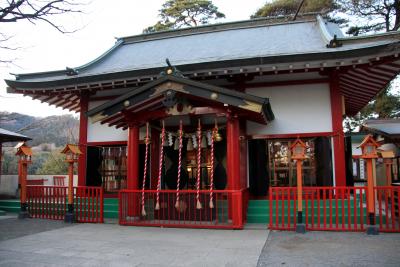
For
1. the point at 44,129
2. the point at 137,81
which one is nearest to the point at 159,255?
the point at 137,81

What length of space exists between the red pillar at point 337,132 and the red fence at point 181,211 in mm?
2580

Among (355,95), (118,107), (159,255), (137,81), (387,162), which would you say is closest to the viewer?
(159,255)

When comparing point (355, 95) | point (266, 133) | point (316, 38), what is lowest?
point (266, 133)

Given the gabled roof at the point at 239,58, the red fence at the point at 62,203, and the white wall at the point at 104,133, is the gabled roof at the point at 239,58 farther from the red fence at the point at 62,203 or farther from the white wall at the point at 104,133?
the red fence at the point at 62,203

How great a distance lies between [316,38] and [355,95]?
263 centimetres

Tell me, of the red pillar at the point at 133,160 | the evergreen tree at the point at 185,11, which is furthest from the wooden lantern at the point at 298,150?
the evergreen tree at the point at 185,11

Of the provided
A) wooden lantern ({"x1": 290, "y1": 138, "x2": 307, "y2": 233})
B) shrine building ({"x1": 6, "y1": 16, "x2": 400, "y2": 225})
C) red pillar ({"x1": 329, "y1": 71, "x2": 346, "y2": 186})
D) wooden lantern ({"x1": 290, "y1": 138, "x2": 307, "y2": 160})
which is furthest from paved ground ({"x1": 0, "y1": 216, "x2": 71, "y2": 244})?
red pillar ({"x1": 329, "y1": 71, "x2": 346, "y2": 186})

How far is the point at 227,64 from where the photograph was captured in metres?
9.21

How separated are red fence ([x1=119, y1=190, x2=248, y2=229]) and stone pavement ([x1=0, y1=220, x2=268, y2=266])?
0.40 metres

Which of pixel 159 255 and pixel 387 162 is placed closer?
pixel 159 255

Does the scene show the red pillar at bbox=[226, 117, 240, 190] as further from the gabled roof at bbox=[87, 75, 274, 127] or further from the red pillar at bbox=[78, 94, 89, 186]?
the red pillar at bbox=[78, 94, 89, 186]

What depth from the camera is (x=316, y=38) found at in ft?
37.5

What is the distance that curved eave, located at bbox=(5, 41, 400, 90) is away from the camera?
8141mm

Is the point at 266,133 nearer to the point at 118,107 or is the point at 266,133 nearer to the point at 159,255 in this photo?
the point at 118,107
